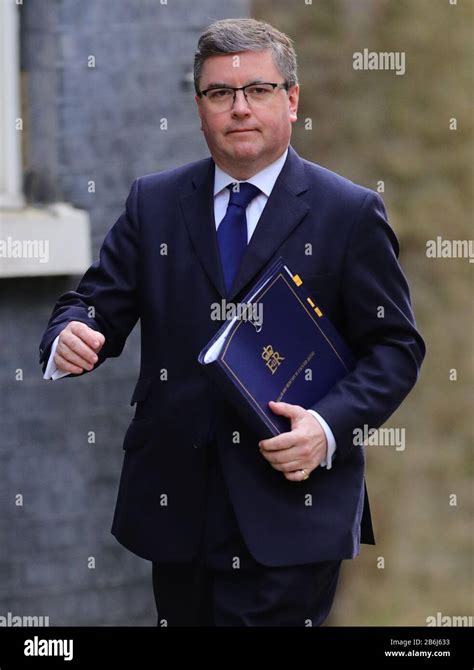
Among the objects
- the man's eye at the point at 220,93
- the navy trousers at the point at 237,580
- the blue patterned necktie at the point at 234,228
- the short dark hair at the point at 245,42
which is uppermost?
the short dark hair at the point at 245,42

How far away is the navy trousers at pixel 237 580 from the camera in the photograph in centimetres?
394

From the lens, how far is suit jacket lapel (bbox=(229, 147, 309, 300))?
12.9 feet

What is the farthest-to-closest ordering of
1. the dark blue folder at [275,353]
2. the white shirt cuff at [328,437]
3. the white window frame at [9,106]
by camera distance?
1. the white window frame at [9,106]
2. the white shirt cuff at [328,437]
3. the dark blue folder at [275,353]

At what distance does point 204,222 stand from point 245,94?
0.37 meters

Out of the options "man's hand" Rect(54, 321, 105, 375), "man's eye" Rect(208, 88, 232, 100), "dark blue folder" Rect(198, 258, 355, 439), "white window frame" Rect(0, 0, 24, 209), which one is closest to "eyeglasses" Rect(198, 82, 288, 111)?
"man's eye" Rect(208, 88, 232, 100)

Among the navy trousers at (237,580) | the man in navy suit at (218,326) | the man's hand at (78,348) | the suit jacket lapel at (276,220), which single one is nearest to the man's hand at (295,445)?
the man in navy suit at (218,326)

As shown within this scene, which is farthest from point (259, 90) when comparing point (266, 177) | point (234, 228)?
point (234, 228)

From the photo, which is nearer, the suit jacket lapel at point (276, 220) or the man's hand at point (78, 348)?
the man's hand at point (78, 348)

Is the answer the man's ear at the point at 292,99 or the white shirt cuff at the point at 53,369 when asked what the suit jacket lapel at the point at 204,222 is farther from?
the white shirt cuff at the point at 53,369

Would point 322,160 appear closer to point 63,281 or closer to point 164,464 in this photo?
point 63,281

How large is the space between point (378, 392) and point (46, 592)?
2.38 metres

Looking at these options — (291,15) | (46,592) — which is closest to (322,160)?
(291,15)

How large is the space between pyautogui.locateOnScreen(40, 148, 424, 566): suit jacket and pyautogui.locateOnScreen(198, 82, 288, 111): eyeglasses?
232 mm

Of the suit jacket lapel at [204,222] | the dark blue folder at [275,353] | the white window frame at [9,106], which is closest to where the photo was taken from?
the dark blue folder at [275,353]
